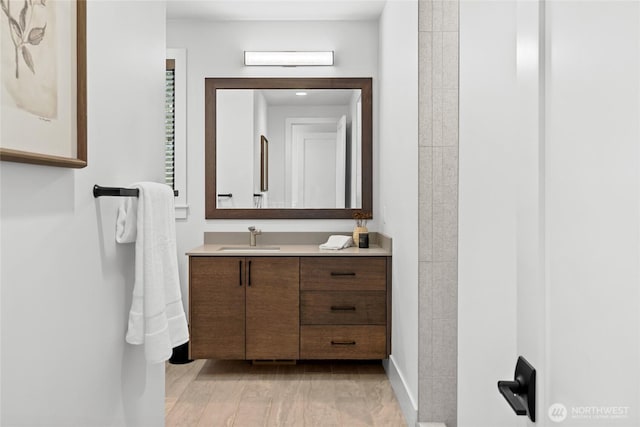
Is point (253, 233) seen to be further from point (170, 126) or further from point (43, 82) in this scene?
point (43, 82)

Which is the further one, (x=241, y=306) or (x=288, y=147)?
(x=288, y=147)

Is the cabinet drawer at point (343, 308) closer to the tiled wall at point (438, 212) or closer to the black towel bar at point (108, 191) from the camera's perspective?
the tiled wall at point (438, 212)

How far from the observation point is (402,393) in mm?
2781

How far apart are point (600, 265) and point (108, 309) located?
108 centimetres

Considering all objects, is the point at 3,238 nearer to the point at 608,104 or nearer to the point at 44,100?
the point at 44,100

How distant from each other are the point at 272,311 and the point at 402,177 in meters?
1.24

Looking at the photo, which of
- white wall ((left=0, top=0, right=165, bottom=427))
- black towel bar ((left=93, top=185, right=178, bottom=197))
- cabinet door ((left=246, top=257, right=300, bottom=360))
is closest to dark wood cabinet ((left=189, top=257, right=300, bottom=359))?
cabinet door ((left=246, top=257, right=300, bottom=360))

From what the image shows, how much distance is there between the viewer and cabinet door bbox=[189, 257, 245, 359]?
3.36 metres

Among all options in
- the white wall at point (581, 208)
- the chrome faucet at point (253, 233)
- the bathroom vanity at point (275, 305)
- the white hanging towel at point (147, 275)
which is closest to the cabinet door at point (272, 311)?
the bathroom vanity at point (275, 305)

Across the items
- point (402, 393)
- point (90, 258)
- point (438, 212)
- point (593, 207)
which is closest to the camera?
point (593, 207)

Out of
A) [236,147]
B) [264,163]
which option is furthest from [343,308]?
[236,147]

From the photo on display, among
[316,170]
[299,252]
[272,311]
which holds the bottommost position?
[272,311]

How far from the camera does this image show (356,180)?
3.94m

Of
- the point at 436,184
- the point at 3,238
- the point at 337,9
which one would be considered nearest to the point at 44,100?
the point at 3,238
